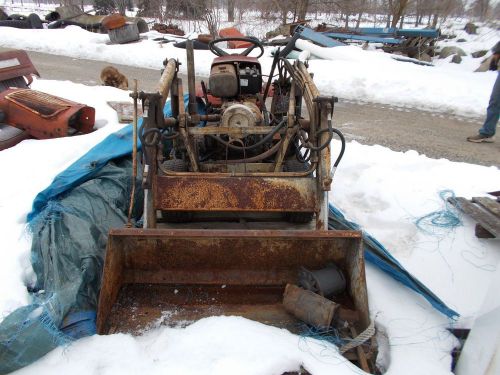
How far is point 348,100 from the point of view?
9.13 m

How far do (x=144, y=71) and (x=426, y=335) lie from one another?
10840 mm

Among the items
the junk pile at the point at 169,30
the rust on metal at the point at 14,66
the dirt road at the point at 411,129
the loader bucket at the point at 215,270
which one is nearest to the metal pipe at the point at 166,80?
the loader bucket at the point at 215,270

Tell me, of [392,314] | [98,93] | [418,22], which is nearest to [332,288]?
[392,314]

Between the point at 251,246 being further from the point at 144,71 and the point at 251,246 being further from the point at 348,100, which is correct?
the point at 144,71

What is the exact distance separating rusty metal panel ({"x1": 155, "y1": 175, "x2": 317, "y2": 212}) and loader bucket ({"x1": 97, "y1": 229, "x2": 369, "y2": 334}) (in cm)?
37

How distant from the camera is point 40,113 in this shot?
17.2 feet

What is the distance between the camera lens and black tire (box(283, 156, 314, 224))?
360 centimetres

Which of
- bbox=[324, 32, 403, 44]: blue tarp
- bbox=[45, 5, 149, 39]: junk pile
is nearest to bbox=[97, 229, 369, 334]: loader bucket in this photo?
bbox=[324, 32, 403, 44]: blue tarp

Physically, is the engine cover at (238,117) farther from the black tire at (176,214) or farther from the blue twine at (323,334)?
the blue twine at (323,334)

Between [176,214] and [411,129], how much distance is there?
205 inches

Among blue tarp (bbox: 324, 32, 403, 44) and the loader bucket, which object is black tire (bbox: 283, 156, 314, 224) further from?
blue tarp (bbox: 324, 32, 403, 44)

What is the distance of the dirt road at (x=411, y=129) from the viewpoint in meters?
6.09

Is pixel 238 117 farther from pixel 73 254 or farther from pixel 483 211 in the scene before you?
pixel 483 211

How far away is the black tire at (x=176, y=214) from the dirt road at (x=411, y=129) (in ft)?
11.8
